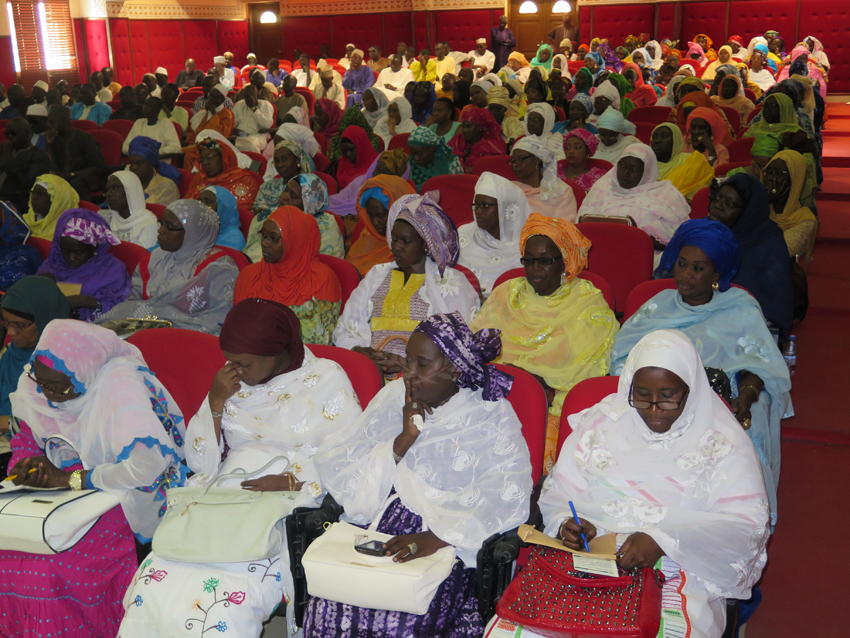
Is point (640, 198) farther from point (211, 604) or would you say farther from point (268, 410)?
point (211, 604)

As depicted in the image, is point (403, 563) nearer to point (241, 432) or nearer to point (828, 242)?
point (241, 432)

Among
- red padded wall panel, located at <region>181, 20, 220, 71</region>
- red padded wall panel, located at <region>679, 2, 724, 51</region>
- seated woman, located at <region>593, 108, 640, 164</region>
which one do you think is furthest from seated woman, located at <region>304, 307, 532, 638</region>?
red padded wall panel, located at <region>181, 20, 220, 71</region>

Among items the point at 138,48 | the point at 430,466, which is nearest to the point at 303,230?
the point at 430,466

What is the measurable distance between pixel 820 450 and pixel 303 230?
2506 mm

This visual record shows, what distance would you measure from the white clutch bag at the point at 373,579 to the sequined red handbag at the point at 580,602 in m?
0.19

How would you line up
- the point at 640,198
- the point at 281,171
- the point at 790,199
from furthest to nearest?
the point at 281,171 < the point at 790,199 < the point at 640,198

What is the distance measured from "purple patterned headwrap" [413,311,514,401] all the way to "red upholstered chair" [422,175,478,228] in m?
2.90

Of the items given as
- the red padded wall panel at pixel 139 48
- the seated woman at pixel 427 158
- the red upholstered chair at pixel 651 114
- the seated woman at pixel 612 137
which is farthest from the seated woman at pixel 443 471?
the red padded wall panel at pixel 139 48

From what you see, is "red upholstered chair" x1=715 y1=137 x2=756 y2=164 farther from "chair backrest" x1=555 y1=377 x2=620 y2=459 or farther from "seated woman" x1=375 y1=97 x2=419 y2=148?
"chair backrest" x1=555 y1=377 x2=620 y2=459

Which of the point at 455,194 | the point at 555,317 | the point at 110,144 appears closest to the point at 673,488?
the point at 555,317

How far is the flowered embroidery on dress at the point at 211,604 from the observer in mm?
1990

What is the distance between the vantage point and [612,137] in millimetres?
6160

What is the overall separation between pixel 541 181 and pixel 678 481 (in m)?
3.18

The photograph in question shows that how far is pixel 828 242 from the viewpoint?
20.0 feet
